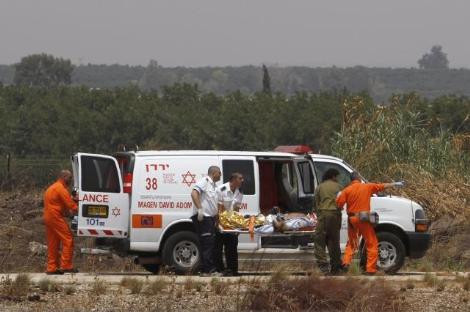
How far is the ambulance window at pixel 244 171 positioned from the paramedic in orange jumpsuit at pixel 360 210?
1.62 metres

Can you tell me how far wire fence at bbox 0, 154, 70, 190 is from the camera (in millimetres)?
41250

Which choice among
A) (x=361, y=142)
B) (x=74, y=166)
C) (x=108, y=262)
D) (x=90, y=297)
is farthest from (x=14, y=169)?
(x=90, y=297)

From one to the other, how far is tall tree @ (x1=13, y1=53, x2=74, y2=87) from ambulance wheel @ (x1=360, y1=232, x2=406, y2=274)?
144486 mm

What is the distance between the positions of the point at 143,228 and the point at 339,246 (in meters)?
3.05

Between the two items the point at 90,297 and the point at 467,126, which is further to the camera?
the point at 467,126

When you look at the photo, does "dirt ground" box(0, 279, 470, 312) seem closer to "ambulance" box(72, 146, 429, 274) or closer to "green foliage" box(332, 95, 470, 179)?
"ambulance" box(72, 146, 429, 274)

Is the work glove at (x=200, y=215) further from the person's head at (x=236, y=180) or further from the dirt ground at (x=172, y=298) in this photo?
the dirt ground at (x=172, y=298)

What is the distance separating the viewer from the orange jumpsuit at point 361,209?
61.5 ft

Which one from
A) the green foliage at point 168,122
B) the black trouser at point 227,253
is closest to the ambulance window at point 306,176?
the black trouser at point 227,253

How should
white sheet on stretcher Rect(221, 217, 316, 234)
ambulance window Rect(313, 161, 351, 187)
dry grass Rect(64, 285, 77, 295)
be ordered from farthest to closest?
ambulance window Rect(313, 161, 351, 187), white sheet on stretcher Rect(221, 217, 316, 234), dry grass Rect(64, 285, 77, 295)

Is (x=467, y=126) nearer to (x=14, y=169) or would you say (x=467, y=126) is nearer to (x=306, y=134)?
(x=306, y=134)

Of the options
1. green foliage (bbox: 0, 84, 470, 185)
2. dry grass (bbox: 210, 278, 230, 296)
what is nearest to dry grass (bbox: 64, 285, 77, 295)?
dry grass (bbox: 210, 278, 230, 296)

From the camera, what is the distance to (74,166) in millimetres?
19562

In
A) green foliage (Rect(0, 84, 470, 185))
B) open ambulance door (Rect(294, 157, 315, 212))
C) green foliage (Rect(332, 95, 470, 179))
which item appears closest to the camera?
open ambulance door (Rect(294, 157, 315, 212))
